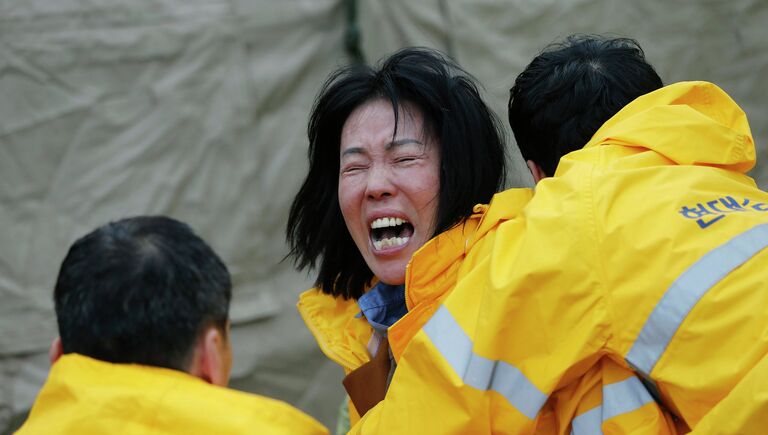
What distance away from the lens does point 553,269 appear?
1.97 metres

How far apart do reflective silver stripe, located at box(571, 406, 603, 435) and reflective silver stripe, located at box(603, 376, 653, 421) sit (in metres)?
0.03

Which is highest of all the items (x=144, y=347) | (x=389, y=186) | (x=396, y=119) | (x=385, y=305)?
(x=396, y=119)

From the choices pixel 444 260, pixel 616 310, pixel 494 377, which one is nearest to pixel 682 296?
pixel 616 310

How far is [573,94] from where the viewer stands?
8.07ft

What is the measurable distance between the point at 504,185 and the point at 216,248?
6.38 feet

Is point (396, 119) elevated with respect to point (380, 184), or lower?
elevated

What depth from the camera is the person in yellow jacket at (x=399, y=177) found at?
254 centimetres

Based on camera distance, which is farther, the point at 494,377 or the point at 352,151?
the point at 352,151

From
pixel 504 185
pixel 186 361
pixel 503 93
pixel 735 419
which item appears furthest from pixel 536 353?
pixel 503 93

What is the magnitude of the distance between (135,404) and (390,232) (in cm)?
91

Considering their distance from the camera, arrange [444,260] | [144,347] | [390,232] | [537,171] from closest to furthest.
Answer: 1. [144,347]
2. [444,260]
3. [537,171]
4. [390,232]

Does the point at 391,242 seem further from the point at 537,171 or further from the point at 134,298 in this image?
the point at 134,298

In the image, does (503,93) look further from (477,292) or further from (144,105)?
(477,292)

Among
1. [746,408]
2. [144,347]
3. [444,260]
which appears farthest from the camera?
[444,260]
